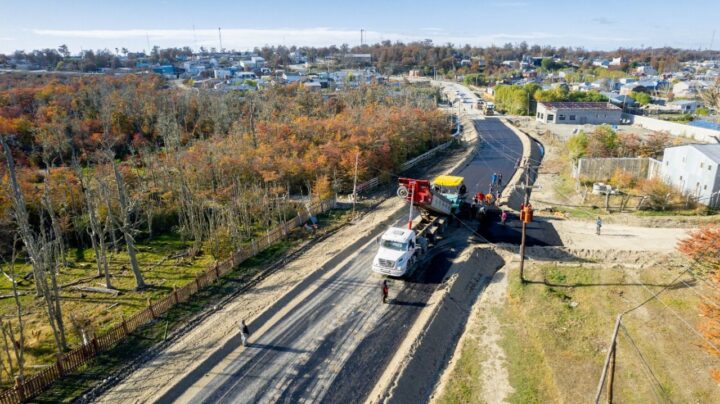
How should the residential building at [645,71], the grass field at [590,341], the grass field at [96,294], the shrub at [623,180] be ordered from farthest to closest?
the residential building at [645,71], the shrub at [623,180], the grass field at [96,294], the grass field at [590,341]

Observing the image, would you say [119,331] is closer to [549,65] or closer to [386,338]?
[386,338]

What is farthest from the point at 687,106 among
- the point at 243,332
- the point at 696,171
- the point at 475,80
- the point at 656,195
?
the point at 243,332

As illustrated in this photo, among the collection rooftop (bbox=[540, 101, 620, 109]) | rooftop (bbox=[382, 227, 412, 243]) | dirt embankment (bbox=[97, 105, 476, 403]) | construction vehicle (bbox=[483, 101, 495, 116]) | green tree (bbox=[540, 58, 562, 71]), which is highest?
green tree (bbox=[540, 58, 562, 71])

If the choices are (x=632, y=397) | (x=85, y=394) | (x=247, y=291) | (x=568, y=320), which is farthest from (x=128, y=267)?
(x=632, y=397)

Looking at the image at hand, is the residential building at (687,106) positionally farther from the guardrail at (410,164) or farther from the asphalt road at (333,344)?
the asphalt road at (333,344)

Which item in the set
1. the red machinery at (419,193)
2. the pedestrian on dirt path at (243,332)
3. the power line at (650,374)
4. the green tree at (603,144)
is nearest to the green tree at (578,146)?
the green tree at (603,144)

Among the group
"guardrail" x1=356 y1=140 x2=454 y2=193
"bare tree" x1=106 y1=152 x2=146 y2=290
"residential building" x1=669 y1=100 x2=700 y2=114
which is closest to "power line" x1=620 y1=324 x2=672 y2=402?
"bare tree" x1=106 y1=152 x2=146 y2=290

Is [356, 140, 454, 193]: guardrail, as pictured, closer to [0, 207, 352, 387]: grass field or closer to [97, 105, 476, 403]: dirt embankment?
[0, 207, 352, 387]: grass field
